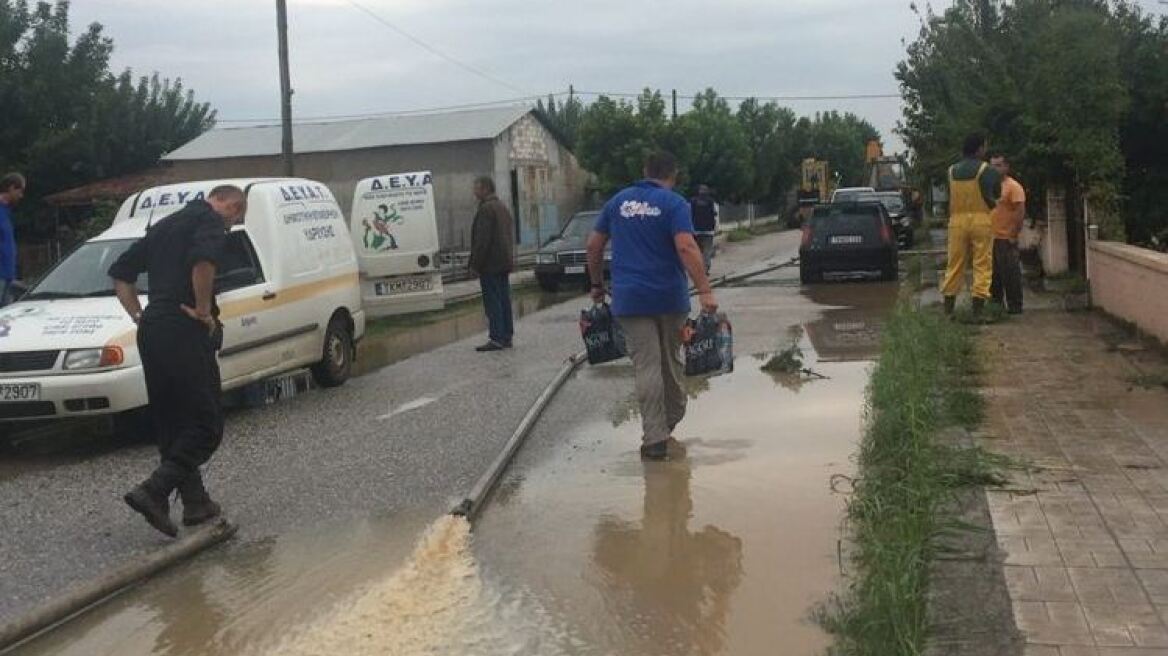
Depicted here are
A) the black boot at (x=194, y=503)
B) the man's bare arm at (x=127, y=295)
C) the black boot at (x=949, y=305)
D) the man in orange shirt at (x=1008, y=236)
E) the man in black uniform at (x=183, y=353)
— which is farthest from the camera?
the black boot at (x=949, y=305)

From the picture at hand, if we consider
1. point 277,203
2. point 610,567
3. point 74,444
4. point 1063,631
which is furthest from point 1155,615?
point 277,203

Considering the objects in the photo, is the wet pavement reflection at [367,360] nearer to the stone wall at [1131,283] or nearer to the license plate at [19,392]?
the license plate at [19,392]

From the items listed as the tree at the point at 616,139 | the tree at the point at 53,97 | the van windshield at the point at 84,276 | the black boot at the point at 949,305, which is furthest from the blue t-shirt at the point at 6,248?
the tree at the point at 616,139

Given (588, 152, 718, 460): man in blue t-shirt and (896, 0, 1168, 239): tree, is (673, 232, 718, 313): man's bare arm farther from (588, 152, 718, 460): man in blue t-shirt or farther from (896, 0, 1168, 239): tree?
(896, 0, 1168, 239): tree

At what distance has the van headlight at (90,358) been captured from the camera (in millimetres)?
8719

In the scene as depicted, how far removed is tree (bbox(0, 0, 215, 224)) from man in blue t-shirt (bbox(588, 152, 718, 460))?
22092 millimetres

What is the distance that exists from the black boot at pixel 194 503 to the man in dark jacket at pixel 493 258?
24.5 ft

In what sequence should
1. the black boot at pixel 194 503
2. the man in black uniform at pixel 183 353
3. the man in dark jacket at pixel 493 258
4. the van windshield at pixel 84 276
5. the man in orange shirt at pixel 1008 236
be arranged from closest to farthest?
1. the man in black uniform at pixel 183 353
2. the black boot at pixel 194 503
3. the van windshield at pixel 84 276
4. the man in orange shirt at pixel 1008 236
5. the man in dark jacket at pixel 493 258

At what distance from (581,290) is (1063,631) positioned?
21.0 metres

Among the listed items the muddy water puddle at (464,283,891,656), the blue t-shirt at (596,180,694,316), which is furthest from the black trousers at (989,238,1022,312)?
the blue t-shirt at (596,180,694,316)

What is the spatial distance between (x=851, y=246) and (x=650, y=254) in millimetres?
14554

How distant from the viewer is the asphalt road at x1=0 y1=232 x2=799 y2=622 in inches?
249

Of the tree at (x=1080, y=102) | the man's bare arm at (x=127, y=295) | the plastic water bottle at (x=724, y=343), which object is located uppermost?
the tree at (x=1080, y=102)

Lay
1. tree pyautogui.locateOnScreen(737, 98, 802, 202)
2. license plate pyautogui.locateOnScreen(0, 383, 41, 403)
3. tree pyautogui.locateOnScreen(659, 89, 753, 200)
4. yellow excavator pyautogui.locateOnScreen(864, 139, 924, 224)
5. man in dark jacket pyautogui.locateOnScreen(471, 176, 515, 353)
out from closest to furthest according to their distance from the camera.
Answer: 1. license plate pyautogui.locateOnScreen(0, 383, 41, 403)
2. man in dark jacket pyautogui.locateOnScreen(471, 176, 515, 353)
3. yellow excavator pyautogui.locateOnScreen(864, 139, 924, 224)
4. tree pyautogui.locateOnScreen(659, 89, 753, 200)
5. tree pyautogui.locateOnScreen(737, 98, 802, 202)
